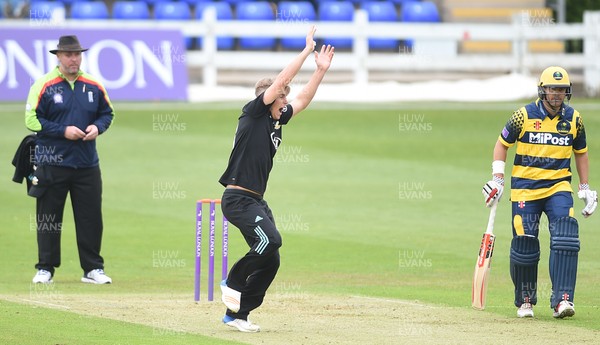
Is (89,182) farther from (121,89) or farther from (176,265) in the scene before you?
(121,89)

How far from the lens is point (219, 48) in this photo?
1407 inches

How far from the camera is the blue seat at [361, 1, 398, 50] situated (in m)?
36.1

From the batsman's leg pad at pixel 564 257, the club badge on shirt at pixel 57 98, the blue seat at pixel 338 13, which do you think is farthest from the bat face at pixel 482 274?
the blue seat at pixel 338 13

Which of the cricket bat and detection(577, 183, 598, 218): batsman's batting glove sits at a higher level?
detection(577, 183, 598, 218): batsman's batting glove

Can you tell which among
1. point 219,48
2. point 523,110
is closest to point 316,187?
point 523,110

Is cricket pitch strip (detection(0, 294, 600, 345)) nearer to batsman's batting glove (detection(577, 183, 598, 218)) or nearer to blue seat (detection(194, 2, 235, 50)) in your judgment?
batsman's batting glove (detection(577, 183, 598, 218))

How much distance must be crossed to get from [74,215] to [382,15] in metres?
24.1

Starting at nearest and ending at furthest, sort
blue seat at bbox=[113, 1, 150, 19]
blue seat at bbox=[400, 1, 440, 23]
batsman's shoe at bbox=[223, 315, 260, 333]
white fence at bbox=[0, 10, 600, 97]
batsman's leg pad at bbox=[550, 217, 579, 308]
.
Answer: batsman's shoe at bbox=[223, 315, 260, 333] < batsman's leg pad at bbox=[550, 217, 579, 308] < white fence at bbox=[0, 10, 600, 97] < blue seat at bbox=[113, 1, 150, 19] < blue seat at bbox=[400, 1, 440, 23]

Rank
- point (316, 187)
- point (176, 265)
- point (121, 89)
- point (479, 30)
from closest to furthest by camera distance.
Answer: point (176, 265) → point (316, 187) → point (121, 89) → point (479, 30)

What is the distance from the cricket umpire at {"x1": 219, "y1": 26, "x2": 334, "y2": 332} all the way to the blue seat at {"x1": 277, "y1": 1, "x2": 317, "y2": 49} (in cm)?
2407

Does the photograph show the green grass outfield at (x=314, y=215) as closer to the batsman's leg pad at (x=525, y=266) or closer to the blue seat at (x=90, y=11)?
the batsman's leg pad at (x=525, y=266)

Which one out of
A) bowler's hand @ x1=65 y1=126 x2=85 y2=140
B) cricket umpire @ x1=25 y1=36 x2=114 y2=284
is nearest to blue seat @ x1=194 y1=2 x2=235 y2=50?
cricket umpire @ x1=25 y1=36 x2=114 y2=284

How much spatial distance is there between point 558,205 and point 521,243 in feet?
1.58

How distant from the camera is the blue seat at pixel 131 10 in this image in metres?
35.1
